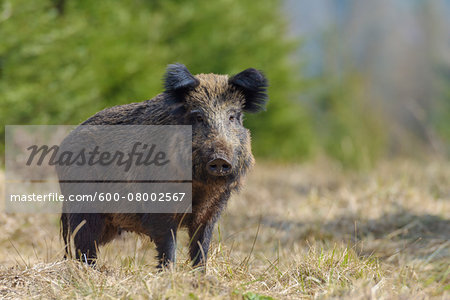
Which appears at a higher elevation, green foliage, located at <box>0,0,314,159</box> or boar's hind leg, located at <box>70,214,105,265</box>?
green foliage, located at <box>0,0,314,159</box>

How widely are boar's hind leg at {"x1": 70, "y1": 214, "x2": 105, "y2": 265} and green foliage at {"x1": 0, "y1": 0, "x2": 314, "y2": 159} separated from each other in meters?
→ 4.84

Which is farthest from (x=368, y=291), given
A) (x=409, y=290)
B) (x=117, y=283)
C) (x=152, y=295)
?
(x=117, y=283)

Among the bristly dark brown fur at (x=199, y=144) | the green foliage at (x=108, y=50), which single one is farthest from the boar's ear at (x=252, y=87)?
the green foliage at (x=108, y=50)

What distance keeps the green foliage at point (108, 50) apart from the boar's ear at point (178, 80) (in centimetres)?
511

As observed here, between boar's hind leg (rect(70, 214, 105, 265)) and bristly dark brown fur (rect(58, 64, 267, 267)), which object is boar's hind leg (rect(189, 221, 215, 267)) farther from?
boar's hind leg (rect(70, 214, 105, 265))

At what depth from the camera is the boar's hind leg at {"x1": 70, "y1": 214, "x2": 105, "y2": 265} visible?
14.2 feet

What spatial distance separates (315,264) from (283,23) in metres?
20.3

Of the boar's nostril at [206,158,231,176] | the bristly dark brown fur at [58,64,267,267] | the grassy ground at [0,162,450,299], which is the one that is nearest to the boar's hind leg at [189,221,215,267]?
the bristly dark brown fur at [58,64,267,267]

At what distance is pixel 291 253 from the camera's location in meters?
4.87

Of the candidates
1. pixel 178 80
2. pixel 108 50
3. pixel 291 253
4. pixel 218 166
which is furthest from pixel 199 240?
pixel 108 50

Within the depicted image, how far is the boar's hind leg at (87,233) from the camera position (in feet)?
14.2

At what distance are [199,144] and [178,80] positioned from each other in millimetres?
536

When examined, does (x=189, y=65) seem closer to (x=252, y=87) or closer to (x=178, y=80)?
(x=252, y=87)

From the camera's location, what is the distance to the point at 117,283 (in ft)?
11.1
